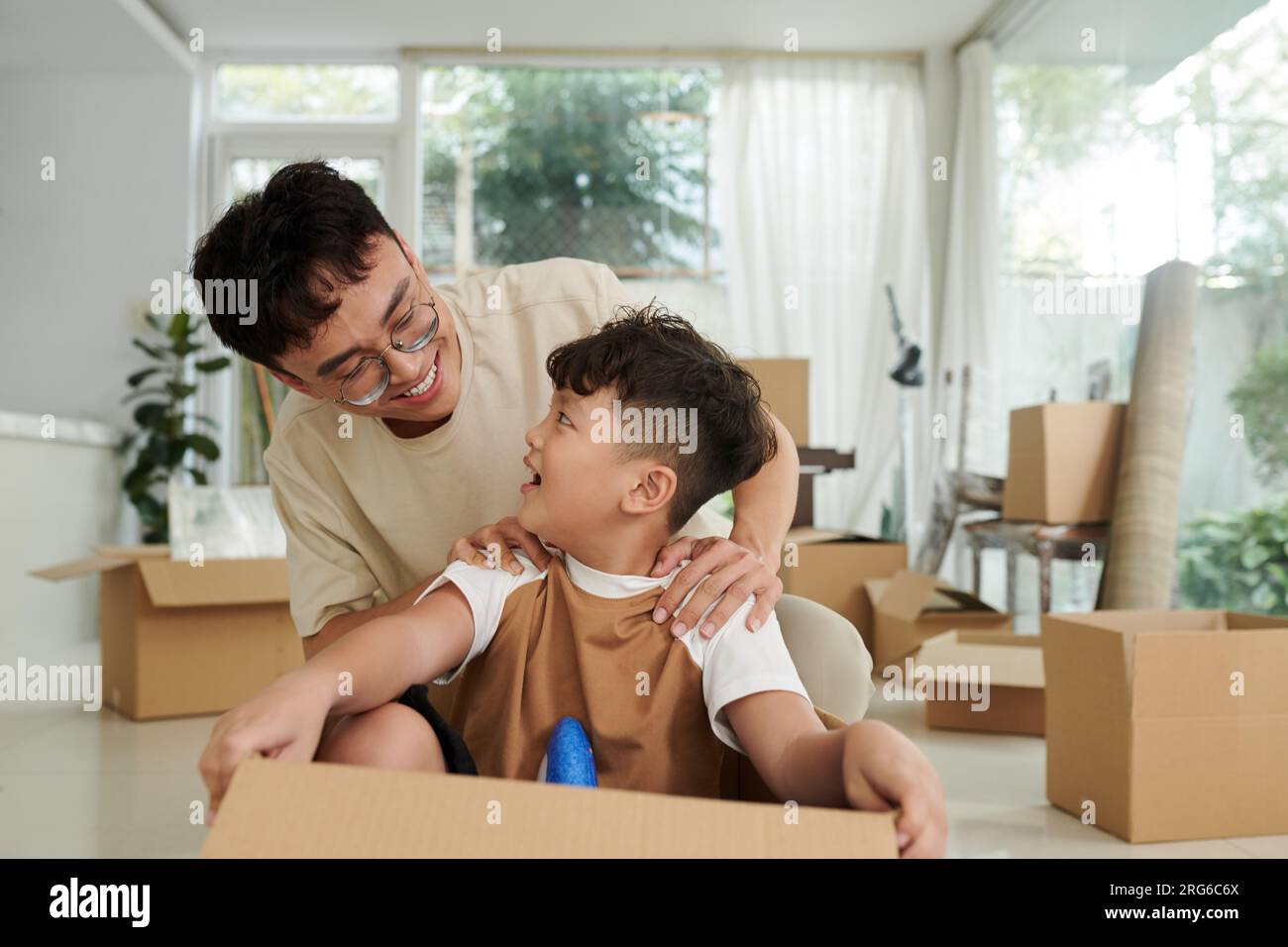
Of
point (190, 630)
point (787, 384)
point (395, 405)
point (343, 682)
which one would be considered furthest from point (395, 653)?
point (787, 384)

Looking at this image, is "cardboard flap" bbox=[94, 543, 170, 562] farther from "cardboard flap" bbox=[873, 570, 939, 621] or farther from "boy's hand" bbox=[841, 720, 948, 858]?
"boy's hand" bbox=[841, 720, 948, 858]

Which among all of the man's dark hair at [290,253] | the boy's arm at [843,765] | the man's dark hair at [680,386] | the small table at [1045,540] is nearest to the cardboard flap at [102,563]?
the man's dark hair at [290,253]

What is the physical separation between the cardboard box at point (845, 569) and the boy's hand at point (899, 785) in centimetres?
287

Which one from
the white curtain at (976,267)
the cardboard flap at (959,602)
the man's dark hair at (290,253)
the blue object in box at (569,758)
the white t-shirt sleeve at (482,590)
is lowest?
the cardboard flap at (959,602)

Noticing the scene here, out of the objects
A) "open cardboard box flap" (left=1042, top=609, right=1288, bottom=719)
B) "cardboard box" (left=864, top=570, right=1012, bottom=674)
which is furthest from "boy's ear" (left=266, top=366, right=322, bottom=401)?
"cardboard box" (left=864, top=570, right=1012, bottom=674)

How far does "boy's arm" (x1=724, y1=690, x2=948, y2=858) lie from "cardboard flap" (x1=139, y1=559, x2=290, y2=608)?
2.20 meters

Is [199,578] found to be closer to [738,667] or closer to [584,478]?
[584,478]

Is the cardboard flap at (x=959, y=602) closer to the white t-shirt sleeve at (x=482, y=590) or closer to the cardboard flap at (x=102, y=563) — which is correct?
the cardboard flap at (x=102, y=563)

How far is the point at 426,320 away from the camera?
3.99ft

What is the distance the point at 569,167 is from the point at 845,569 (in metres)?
2.71

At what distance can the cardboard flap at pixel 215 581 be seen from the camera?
108 inches

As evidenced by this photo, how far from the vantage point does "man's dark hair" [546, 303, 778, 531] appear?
1.05m

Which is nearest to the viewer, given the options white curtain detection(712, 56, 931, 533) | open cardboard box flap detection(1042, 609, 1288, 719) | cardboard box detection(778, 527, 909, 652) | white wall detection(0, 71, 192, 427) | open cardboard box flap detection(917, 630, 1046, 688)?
open cardboard box flap detection(1042, 609, 1288, 719)
